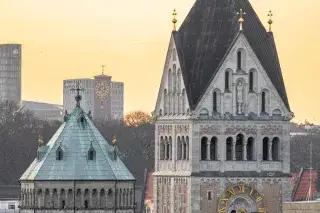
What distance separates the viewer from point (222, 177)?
433 feet

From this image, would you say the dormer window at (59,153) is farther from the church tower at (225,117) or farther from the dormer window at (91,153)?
the church tower at (225,117)

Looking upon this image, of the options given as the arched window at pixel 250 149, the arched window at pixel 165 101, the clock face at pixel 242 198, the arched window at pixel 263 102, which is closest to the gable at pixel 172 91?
the arched window at pixel 165 101

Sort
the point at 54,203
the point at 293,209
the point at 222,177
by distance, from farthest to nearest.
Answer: the point at 222,177 → the point at 54,203 → the point at 293,209

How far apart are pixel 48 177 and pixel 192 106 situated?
46.0 ft

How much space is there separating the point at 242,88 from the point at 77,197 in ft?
57.6

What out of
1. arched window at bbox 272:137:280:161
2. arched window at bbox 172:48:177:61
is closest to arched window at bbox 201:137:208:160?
arched window at bbox 272:137:280:161

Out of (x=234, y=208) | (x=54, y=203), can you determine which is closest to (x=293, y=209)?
(x=54, y=203)

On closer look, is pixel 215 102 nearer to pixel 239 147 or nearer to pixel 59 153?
pixel 239 147

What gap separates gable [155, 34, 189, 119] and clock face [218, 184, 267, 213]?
4.37 meters

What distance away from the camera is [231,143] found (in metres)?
133

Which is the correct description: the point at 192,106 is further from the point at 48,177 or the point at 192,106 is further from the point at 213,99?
the point at 48,177

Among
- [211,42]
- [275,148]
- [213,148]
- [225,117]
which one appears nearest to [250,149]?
[275,148]

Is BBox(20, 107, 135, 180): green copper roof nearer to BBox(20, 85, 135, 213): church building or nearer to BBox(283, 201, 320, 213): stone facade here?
BBox(20, 85, 135, 213): church building

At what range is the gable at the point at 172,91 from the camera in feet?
438
